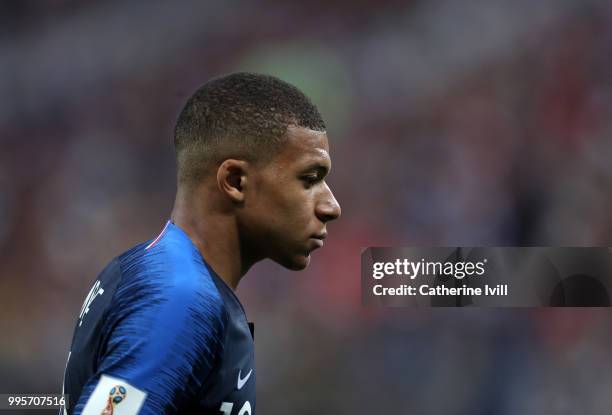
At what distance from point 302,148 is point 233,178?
0.53 feet

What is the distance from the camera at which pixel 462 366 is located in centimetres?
481

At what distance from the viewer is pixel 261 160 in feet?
4.80

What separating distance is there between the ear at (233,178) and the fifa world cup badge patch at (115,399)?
1.61 ft

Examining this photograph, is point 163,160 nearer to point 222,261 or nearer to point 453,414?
point 453,414

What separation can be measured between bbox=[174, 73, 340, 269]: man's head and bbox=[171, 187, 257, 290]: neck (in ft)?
0.06

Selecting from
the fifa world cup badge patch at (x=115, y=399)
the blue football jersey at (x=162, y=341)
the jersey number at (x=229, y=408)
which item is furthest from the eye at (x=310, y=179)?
the fifa world cup badge patch at (x=115, y=399)

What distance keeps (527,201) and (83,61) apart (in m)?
3.35

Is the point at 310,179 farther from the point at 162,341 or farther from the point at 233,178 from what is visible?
the point at 162,341

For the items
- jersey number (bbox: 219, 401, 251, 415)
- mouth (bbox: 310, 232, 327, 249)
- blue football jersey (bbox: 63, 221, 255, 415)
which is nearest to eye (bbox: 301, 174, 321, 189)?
mouth (bbox: 310, 232, 327, 249)

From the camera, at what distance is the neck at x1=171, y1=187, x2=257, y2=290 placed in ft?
4.84

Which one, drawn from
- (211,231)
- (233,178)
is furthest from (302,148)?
(211,231)

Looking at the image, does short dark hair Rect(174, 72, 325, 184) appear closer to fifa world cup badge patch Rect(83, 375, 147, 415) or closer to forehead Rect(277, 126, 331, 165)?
forehead Rect(277, 126, 331, 165)

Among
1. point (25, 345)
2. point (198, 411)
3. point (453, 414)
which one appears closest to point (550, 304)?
point (453, 414)

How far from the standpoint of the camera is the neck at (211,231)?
1.47m
